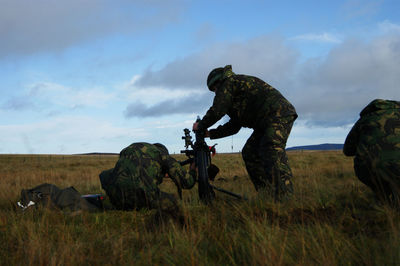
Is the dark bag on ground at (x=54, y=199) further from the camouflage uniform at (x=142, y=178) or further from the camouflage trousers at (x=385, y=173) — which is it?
the camouflage trousers at (x=385, y=173)

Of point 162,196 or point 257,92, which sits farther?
point 257,92

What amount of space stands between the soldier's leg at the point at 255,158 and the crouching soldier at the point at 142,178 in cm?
103

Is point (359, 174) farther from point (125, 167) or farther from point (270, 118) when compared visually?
point (125, 167)

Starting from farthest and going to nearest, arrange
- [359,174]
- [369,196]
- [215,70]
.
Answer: [215,70], [369,196], [359,174]

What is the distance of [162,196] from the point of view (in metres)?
4.29

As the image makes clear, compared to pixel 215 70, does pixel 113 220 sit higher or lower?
lower

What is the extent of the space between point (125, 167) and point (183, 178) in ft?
2.76

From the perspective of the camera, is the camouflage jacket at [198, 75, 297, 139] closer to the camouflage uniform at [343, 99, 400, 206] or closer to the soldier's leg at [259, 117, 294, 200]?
the soldier's leg at [259, 117, 294, 200]

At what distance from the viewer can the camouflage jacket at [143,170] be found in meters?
4.30

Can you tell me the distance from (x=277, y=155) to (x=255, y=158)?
671 mm

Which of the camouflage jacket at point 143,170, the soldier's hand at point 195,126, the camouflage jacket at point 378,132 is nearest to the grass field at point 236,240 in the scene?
the camouflage jacket at point 143,170

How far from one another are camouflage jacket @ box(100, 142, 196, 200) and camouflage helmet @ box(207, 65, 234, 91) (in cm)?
135

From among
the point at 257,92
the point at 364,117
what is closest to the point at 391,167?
the point at 364,117

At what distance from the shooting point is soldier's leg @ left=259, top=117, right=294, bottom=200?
419 cm
